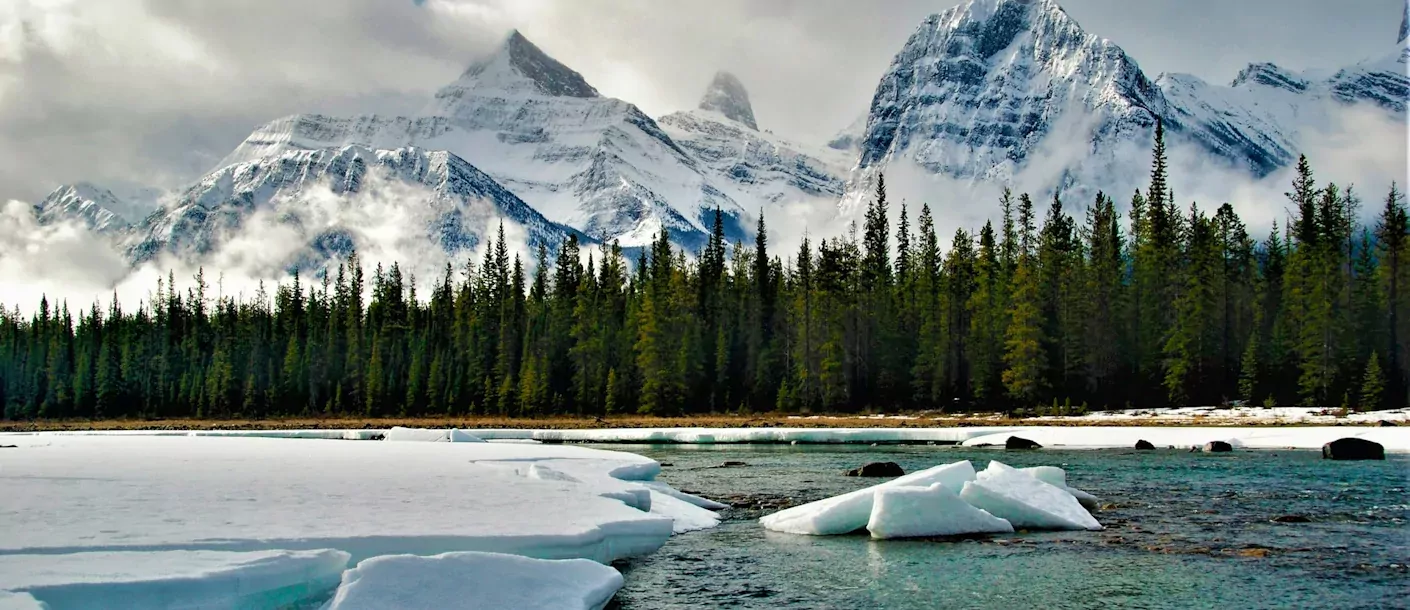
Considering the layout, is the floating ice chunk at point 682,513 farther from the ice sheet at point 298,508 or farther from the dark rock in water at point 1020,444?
the dark rock in water at point 1020,444

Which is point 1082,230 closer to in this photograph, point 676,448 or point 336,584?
point 676,448

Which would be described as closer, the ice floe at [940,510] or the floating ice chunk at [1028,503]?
the ice floe at [940,510]

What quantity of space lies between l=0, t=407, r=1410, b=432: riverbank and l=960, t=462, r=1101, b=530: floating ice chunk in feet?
120

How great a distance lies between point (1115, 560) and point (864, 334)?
67.8 meters

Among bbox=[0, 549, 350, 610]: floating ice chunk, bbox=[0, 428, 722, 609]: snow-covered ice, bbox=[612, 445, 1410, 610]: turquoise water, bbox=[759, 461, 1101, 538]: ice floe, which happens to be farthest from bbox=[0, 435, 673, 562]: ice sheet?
bbox=[759, 461, 1101, 538]: ice floe

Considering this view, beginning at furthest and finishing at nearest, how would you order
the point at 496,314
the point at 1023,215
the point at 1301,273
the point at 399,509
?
the point at 496,314 → the point at 1023,215 → the point at 1301,273 → the point at 399,509

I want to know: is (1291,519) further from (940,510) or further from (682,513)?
(682,513)

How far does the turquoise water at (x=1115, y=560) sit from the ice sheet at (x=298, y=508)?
1630 millimetres

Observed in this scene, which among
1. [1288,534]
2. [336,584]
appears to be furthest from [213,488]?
[1288,534]

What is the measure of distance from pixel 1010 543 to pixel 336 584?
41.1ft

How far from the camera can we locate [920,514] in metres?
20.1

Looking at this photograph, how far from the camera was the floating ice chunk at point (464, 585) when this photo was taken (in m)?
11.4

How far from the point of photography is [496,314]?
108438 mm

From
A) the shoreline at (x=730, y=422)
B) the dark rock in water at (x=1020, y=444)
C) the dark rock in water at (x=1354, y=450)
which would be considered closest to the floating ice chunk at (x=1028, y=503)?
the dark rock in water at (x=1354, y=450)
